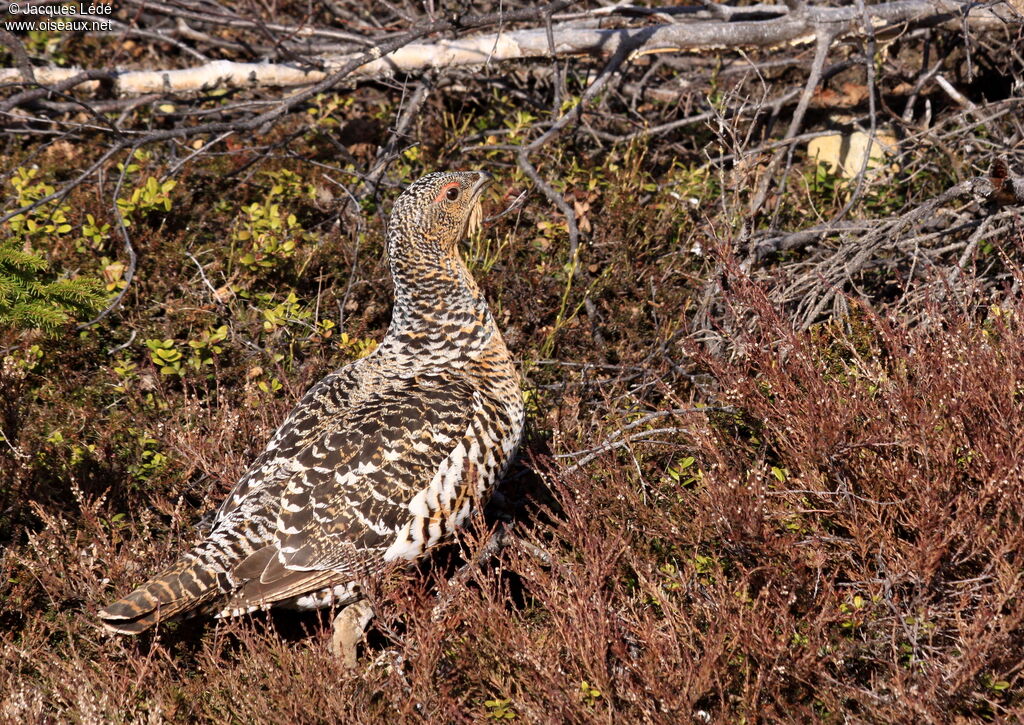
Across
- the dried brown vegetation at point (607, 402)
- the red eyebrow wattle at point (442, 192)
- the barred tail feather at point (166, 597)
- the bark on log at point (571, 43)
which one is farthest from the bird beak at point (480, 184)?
the barred tail feather at point (166, 597)

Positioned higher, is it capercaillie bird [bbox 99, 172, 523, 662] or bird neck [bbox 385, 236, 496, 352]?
bird neck [bbox 385, 236, 496, 352]

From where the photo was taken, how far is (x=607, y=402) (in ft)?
18.1

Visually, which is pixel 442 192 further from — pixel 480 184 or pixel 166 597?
pixel 166 597

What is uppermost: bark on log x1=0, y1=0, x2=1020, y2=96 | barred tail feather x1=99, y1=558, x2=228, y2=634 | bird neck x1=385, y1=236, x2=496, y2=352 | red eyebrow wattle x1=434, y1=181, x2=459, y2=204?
bark on log x1=0, y1=0, x2=1020, y2=96

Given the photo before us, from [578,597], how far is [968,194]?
3.71 m

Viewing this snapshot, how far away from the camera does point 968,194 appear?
589cm

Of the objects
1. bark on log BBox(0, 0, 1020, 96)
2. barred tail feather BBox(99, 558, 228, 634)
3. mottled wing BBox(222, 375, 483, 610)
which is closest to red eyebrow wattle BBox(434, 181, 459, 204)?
mottled wing BBox(222, 375, 483, 610)

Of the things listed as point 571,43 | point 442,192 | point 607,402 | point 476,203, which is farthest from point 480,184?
point 571,43

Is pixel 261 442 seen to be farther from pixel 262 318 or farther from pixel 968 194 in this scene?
pixel 968 194

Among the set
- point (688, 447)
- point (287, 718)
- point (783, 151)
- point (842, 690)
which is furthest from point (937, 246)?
point (287, 718)

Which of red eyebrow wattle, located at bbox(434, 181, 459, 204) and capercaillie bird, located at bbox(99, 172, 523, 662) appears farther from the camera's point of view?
red eyebrow wattle, located at bbox(434, 181, 459, 204)

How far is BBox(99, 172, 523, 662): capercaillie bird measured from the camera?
13.9 ft

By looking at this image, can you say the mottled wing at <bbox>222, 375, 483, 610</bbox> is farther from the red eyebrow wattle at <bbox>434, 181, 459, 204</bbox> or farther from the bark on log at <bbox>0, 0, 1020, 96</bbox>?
the bark on log at <bbox>0, 0, 1020, 96</bbox>

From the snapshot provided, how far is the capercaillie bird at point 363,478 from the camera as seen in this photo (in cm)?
423
